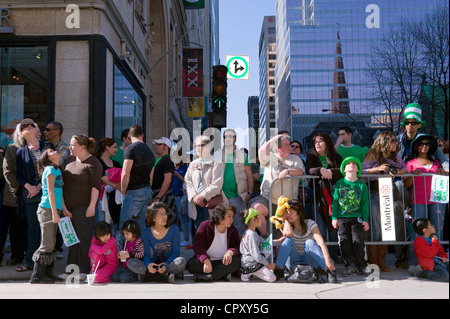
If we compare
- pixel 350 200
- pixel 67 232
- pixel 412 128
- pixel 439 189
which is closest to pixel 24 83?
pixel 67 232

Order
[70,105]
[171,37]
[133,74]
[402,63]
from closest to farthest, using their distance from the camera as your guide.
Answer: [70,105]
[133,74]
[171,37]
[402,63]

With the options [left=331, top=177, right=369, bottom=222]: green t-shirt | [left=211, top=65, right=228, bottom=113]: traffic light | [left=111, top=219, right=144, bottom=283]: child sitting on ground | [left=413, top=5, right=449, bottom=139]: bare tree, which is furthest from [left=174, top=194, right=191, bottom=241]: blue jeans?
[left=413, top=5, right=449, bottom=139]: bare tree

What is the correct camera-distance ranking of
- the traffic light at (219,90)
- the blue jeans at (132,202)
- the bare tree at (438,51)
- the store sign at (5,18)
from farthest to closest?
the bare tree at (438,51) < the store sign at (5,18) < the traffic light at (219,90) < the blue jeans at (132,202)

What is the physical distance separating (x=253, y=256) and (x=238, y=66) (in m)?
6.35

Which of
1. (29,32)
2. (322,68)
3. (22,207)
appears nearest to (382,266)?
(22,207)

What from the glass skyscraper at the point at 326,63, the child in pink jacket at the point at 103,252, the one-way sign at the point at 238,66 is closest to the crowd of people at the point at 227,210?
the child in pink jacket at the point at 103,252

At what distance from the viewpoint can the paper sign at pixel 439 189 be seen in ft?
20.8

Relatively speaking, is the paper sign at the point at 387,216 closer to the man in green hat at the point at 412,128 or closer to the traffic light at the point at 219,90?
the man in green hat at the point at 412,128

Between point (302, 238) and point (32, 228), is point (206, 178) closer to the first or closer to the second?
point (302, 238)

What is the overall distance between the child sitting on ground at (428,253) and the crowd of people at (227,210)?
13mm

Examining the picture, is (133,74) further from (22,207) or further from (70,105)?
(22,207)

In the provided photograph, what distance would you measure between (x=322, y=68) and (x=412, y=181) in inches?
4562
